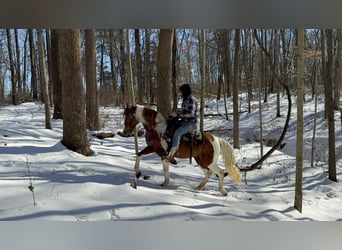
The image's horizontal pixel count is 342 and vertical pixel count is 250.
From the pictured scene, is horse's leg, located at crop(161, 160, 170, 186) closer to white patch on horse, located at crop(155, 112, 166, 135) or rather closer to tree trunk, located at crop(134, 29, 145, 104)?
white patch on horse, located at crop(155, 112, 166, 135)

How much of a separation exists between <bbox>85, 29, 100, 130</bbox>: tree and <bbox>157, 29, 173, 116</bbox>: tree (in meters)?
0.52

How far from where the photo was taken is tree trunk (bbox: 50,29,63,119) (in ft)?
9.87

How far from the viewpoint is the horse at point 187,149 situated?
275 cm

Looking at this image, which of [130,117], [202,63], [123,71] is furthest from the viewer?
[123,71]

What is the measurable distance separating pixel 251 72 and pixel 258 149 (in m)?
0.60

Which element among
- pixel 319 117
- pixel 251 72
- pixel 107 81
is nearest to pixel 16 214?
pixel 107 81

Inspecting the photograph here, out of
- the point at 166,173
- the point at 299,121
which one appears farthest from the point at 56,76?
the point at 299,121

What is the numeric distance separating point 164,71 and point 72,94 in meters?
0.76

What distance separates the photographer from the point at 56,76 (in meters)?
3.13

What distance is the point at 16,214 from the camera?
96.3 inches

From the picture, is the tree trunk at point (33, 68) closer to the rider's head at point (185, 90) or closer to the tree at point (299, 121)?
the rider's head at point (185, 90)

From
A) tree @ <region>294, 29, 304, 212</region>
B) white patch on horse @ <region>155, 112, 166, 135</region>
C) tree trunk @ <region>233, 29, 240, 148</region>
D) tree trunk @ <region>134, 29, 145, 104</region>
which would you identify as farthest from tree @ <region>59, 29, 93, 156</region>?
tree @ <region>294, 29, 304, 212</region>

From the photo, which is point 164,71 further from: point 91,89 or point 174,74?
point 91,89
